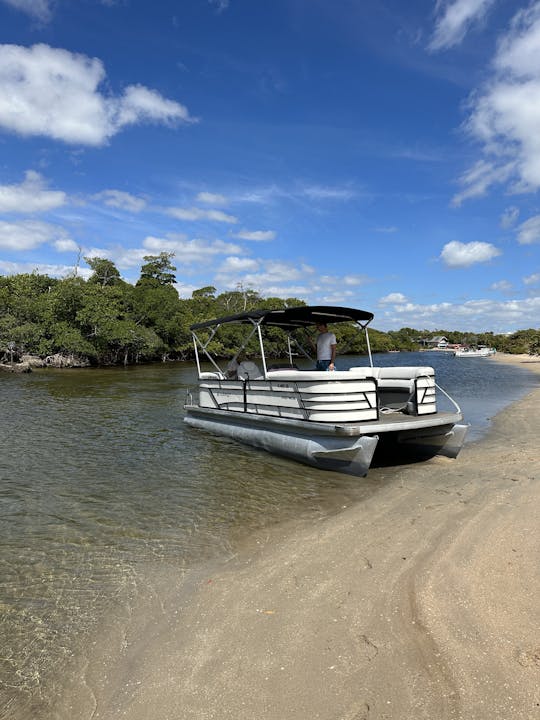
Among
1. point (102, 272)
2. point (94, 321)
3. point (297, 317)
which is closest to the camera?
point (297, 317)

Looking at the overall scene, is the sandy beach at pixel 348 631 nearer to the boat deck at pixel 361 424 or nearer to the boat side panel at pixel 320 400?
the boat deck at pixel 361 424

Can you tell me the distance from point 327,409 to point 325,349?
234 cm

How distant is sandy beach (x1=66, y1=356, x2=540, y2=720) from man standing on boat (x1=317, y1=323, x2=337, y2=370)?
4.74 m

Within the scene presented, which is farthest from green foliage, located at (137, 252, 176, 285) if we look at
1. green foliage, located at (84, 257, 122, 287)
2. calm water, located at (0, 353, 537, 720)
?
calm water, located at (0, 353, 537, 720)

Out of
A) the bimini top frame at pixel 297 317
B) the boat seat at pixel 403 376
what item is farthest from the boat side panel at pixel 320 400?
the boat seat at pixel 403 376

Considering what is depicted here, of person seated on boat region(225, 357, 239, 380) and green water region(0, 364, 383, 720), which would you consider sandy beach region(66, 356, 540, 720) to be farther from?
person seated on boat region(225, 357, 239, 380)

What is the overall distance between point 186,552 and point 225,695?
2483 millimetres

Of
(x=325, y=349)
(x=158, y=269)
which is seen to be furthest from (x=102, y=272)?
(x=325, y=349)

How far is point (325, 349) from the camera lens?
10227 mm

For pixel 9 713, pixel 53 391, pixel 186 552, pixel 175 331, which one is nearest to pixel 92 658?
pixel 9 713

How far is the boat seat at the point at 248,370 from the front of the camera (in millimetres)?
11219

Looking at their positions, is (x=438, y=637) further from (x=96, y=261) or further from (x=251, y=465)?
(x=96, y=261)

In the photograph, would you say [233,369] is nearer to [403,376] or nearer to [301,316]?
[301,316]

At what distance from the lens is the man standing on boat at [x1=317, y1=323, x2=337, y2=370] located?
10.2 meters
